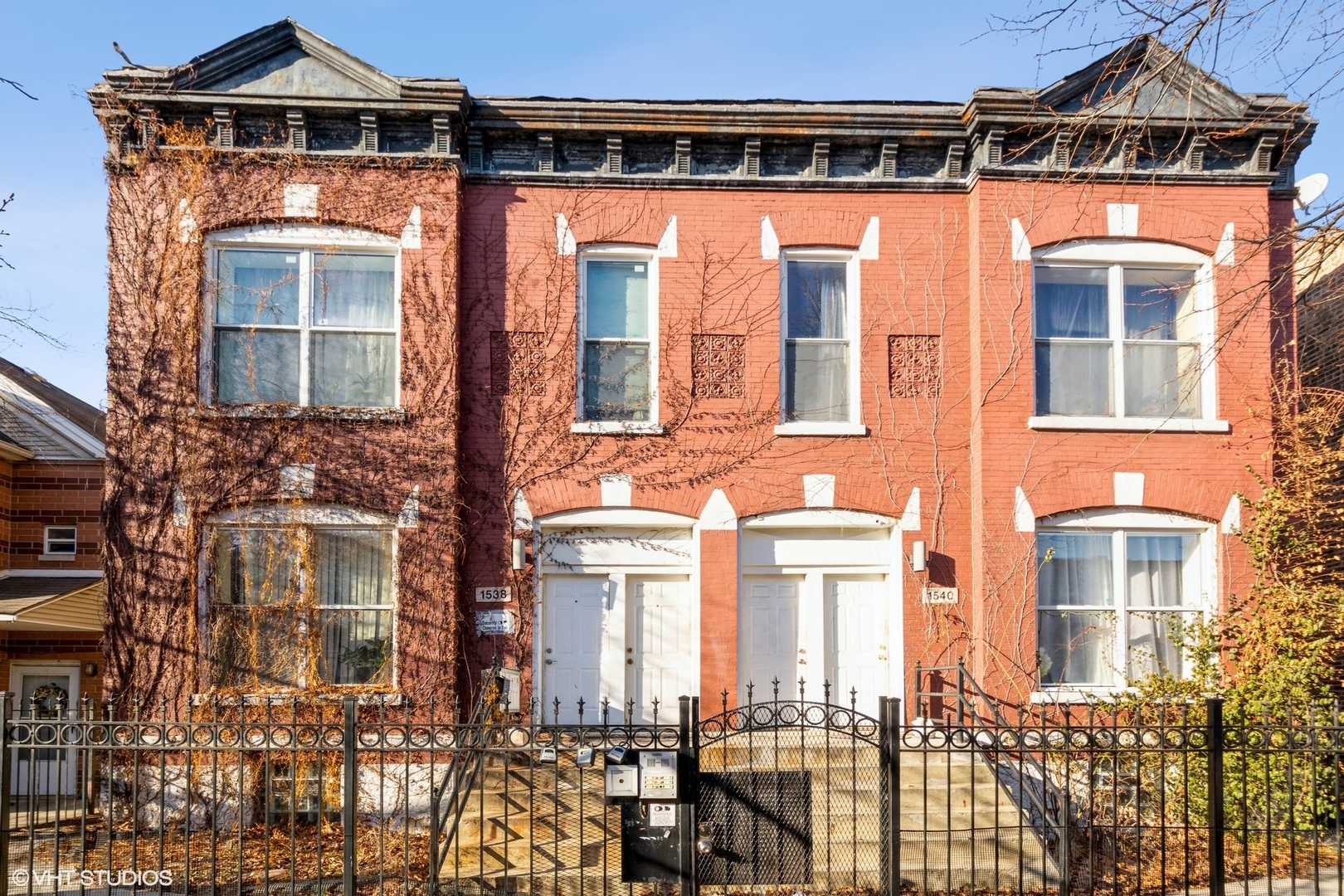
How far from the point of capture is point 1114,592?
11.2 m

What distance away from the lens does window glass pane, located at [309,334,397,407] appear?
11.1 meters

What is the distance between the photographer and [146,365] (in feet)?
35.5

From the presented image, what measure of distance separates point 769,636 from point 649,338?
362 centimetres

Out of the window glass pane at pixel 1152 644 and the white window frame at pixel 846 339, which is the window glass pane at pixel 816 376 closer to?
the white window frame at pixel 846 339

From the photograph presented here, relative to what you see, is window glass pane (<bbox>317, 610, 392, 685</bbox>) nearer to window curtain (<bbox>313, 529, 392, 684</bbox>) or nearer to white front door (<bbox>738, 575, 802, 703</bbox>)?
window curtain (<bbox>313, 529, 392, 684</bbox>)

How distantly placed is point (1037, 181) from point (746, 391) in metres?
4.00

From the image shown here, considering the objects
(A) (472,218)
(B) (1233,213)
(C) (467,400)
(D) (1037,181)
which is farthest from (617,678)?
(B) (1233,213)

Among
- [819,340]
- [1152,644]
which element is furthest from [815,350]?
[1152,644]

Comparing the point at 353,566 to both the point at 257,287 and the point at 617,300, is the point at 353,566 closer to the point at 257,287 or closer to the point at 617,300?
the point at 257,287

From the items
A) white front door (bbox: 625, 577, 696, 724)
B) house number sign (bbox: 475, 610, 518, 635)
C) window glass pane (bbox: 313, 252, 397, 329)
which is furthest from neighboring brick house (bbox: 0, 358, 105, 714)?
white front door (bbox: 625, 577, 696, 724)

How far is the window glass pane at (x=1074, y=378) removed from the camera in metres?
11.4

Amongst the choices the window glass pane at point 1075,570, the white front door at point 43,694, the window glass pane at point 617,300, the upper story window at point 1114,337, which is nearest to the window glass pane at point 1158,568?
the window glass pane at point 1075,570

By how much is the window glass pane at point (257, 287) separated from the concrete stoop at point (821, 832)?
5.42m

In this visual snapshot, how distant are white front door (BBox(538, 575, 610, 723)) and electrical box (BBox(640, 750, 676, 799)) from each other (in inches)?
159
